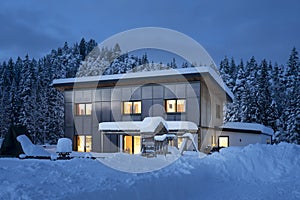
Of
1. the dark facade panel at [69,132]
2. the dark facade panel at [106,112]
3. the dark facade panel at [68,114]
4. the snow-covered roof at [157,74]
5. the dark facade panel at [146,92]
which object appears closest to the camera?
the snow-covered roof at [157,74]

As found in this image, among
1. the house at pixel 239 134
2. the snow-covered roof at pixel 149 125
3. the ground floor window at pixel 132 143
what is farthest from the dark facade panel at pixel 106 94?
the house at pixel 239 134

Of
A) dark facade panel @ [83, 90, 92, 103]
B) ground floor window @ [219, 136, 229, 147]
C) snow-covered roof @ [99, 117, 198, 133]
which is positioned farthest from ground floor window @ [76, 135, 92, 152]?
ground floor window @ [219, 136, 229, 147]

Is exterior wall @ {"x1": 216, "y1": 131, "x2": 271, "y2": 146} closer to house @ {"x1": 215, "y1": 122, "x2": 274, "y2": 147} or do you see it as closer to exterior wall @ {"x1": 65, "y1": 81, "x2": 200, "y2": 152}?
house @ {"x1": 215, "y1": 122, "x2": 274, "y2": 147}

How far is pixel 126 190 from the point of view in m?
6.25

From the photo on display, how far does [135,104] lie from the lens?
1067 inches

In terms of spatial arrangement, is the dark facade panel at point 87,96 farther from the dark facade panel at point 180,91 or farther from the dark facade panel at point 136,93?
the dark facade panel at point 180,91

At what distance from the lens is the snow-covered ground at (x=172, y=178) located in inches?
220

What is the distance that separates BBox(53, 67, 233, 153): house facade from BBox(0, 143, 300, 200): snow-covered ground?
10.7 metres

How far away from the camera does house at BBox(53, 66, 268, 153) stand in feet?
80.9

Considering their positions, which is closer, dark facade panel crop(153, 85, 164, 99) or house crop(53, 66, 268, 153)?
house crop(53, 66, 268, 153)

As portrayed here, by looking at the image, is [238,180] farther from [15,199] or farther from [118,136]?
[118,136]

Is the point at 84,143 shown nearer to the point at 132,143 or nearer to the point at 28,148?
the point at 132,143

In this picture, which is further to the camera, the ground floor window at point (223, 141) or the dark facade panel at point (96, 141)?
the ground floor window at point (223, 141)

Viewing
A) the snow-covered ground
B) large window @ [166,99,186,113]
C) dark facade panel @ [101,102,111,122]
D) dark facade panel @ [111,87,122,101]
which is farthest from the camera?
dark facade panel @ [101,102,111,122]
